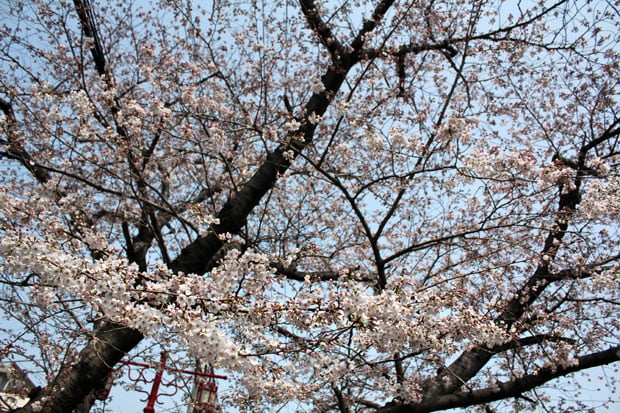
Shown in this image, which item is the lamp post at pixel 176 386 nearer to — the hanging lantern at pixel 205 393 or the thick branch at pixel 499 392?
the hanging lantern at pixel 205 393

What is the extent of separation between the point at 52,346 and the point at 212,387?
1713 millimetres

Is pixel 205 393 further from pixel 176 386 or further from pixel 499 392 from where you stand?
pixel 499 392

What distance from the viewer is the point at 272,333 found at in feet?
9.05

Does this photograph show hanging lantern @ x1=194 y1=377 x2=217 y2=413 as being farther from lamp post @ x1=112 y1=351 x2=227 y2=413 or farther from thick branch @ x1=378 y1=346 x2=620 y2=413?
thick branch @ x1=378 y1=346 x2=620 y2=413

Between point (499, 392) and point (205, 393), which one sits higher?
point (499, 392)

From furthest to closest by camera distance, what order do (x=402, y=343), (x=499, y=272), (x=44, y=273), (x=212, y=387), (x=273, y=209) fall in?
(x=273, y=209) < (x=499, y=272) < (x=212, y=387) < (x=402, y=343) < (x=44, y=273)

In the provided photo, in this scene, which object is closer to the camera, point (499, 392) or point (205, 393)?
point (205, 393)

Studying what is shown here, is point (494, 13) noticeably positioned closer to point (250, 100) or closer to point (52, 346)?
point (250, 100)

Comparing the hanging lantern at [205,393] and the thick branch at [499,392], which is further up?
the thick branch at [499,392]

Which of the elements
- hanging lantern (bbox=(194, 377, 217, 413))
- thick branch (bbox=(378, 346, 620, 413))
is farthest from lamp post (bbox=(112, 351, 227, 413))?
thick branch (bbox=(378, 346, 620, 413))

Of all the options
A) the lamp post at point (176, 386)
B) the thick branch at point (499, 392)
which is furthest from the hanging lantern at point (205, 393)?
the thick branch at point (499, 392)

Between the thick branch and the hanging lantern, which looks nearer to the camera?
the hanging lantern

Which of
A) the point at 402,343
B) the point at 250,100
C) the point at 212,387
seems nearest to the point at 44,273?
the point at 402,343

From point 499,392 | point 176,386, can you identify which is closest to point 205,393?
point 176,386
